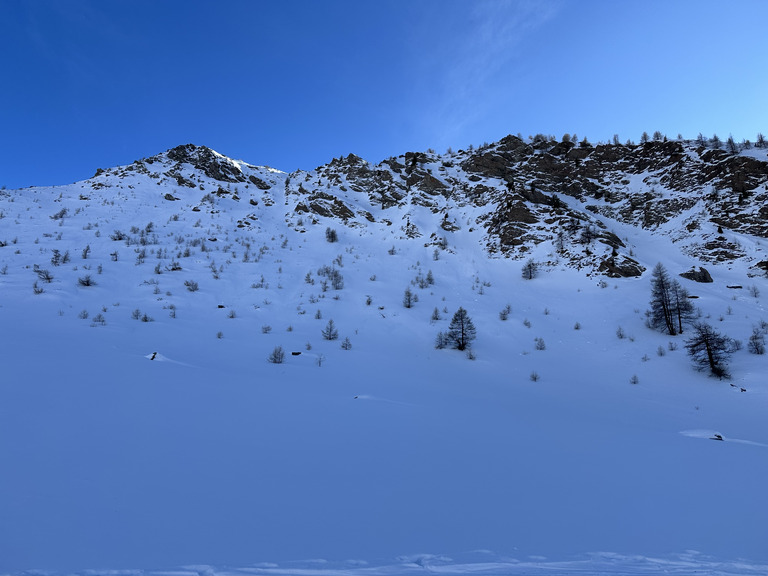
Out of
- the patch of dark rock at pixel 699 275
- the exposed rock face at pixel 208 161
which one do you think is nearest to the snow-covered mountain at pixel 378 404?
the patch of dark rock at pixel 699 275

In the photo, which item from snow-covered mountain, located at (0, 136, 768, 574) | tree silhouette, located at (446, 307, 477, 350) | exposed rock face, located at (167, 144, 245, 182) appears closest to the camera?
snow-covered mountain, located at (0, 136, 768, 574)

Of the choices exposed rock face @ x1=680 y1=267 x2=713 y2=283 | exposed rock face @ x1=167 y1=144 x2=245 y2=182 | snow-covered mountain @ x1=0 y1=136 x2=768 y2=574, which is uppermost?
exposed rock face @ x1=167 y1=144 x2=245 y2=182

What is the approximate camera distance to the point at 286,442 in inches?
174

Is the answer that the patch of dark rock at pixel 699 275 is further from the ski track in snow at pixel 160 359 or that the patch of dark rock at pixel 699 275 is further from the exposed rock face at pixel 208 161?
the exposed rock face at pixel 208 161

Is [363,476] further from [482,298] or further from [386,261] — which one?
[386,261]

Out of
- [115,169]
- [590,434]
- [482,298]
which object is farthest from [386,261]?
[115,169]

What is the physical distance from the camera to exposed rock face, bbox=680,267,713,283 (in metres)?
18.8

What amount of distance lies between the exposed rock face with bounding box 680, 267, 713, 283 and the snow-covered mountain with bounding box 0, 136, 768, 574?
1334 mm

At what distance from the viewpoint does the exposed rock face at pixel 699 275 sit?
1878 centimetres

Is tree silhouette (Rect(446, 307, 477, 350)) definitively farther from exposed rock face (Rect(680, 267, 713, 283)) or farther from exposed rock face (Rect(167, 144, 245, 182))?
exposed rock face (Rect(167, 144, 245, 182))

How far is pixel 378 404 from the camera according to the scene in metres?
6.50

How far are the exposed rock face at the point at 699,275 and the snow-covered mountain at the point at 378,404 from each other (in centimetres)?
133

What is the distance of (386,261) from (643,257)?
1792 cm

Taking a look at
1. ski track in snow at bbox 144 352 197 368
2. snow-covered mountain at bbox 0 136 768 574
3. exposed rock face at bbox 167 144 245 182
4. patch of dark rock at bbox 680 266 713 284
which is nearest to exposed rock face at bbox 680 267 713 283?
patch of dark rock at bbox 680 266 713 284
